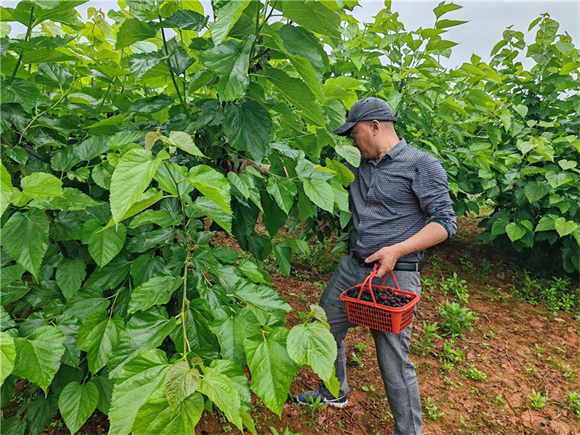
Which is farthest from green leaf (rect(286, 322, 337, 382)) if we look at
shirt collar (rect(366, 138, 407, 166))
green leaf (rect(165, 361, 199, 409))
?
shirt collar (rect(366, 138, 407, 166))

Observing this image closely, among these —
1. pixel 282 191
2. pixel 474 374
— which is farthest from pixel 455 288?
pixel 282 191

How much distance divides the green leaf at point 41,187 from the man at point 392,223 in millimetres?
1499

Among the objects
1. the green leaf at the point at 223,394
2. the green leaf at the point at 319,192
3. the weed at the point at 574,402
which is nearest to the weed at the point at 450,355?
the weed at the point at 574,402

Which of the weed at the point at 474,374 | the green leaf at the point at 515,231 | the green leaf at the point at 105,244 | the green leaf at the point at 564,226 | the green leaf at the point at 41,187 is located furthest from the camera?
the green leaf at the point at 515,231

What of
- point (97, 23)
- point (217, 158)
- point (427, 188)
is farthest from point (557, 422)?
point (97, 23)

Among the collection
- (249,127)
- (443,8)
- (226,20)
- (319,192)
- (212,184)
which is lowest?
(319,192)

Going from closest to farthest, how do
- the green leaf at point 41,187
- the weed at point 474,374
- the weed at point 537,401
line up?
the green leaf at point 41,187, the weed at point 537,401, the weed at point 474,374

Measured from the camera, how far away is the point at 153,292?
920 mm

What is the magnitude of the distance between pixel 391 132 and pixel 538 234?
294 cm

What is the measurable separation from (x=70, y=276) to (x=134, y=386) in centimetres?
54

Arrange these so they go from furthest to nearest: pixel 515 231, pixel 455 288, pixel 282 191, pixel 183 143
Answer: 1. pixel 455 288
2. pixel 515 231
3. pixel 282 191
4. pixel 183 143

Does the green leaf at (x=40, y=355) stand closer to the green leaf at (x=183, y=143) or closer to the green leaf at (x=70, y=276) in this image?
the green leaf at (x=70, y=276)

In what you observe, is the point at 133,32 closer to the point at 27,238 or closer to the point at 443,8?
the point at 27,238

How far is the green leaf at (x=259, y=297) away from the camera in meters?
0.98
